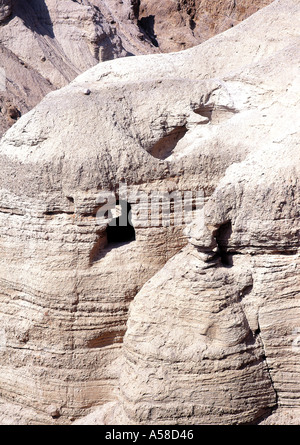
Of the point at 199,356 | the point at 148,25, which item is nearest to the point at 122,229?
the point at 199,356

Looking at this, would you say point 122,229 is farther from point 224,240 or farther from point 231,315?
point 231,315

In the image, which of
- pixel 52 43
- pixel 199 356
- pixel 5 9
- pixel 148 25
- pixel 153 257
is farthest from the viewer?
pixel 148 25

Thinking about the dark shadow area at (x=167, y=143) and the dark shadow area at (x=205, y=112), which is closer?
the dark shadow area at (x=167, y=143)

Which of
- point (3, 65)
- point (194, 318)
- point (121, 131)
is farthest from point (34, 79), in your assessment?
point (194, 318)

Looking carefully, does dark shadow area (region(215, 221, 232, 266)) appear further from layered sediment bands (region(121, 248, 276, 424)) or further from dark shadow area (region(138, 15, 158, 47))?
dark shadow area (region(138, 15, 158, 47))

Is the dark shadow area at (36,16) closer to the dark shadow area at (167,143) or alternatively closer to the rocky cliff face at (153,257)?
the rocky cliff face at (153,257)

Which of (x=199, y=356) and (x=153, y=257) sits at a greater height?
(x=153, y=257)

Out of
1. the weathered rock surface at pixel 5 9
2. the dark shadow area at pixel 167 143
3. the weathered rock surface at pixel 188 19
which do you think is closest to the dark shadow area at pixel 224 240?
the dark shadow area at pixel 167 143

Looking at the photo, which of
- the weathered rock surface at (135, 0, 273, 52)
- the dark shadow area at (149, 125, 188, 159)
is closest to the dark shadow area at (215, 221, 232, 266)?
the dark shadow area at (149, 125, 188, 159)
